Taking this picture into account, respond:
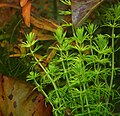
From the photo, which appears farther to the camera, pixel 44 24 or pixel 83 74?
pixel 44 24

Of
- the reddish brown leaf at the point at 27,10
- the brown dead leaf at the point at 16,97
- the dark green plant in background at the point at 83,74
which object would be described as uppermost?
the reddish brown leaf at the point at 27,10

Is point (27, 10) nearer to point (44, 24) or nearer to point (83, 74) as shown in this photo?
point (44, 24)

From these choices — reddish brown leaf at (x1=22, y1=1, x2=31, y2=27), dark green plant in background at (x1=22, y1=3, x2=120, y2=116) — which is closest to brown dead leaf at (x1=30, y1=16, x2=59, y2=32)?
reddish brown leaf at (x1=22, y1=1, x2=31, y2=27)

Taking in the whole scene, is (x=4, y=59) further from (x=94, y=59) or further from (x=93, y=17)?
(x=94, y=59)

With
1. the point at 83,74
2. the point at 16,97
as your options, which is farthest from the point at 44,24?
the point at 83,74

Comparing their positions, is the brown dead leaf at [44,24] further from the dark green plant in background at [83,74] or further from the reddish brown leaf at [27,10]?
the dark green plant in background at [83,74]

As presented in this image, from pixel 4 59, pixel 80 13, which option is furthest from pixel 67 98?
pixel 4 59

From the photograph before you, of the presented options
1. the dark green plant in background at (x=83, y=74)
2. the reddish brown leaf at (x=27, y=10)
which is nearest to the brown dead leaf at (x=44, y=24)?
the reddish brown leaf at (x=27, y=10)

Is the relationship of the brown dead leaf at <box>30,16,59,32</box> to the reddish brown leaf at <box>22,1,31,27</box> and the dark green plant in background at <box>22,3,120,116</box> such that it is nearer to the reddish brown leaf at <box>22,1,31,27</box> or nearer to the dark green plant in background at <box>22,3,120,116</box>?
the reddish brown leaf at <box>22,1,31,27</box>

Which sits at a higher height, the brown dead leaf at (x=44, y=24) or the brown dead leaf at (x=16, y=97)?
the brown dead leaf at (x=44, y=24)
